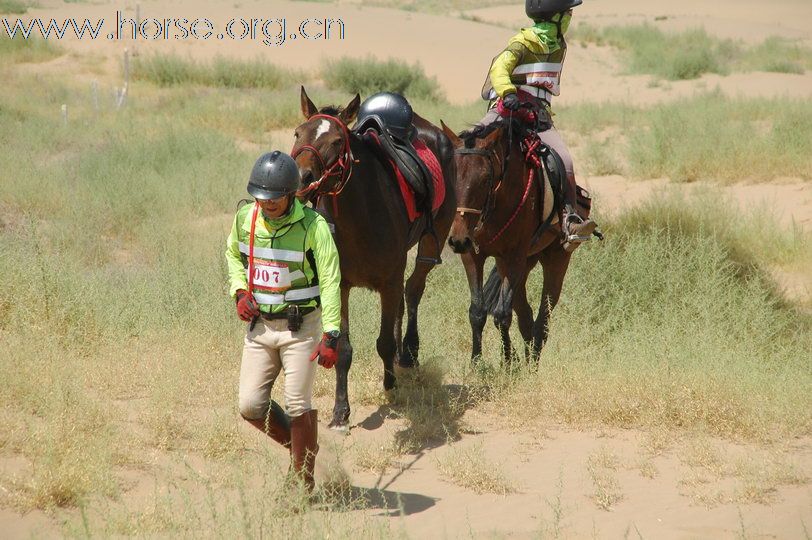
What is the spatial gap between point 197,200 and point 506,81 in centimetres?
603

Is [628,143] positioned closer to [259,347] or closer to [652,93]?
[652,93]

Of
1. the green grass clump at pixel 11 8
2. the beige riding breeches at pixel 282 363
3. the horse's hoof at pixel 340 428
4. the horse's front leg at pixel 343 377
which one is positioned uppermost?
the green grass clump at pixel 11 8

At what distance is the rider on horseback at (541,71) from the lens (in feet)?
27.3

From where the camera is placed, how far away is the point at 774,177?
14320 millimetres

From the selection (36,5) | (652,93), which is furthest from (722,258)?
(36,5)

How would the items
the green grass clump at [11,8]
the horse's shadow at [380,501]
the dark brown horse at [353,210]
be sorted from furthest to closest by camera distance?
the green grass clump at [11,8] < the dark brown horse at [353,210] < the horse's shadow at [380,501]

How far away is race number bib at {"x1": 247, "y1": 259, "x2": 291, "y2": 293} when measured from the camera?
4.99m

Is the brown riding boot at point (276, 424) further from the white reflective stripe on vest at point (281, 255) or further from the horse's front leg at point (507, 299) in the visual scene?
the horse's front leg at point (507, 299)

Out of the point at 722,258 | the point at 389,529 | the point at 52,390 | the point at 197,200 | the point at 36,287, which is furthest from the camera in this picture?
the point at 197,200

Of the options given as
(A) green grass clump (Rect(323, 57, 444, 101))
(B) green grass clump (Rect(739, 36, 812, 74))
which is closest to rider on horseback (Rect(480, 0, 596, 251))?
(A) green grass clump (Rect(323, 57, 444, 101))

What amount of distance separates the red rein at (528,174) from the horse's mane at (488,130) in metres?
0.16

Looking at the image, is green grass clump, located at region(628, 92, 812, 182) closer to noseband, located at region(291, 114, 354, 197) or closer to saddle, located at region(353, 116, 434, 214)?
saddle, located at region(353, 116, 434, 214)

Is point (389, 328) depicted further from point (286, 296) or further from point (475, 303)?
point (286, 296)

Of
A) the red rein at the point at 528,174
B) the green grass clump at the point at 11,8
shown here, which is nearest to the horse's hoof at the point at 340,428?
the red rein at the point at 528,174
